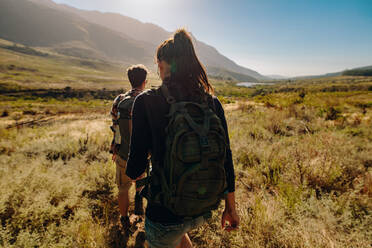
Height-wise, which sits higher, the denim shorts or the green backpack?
the green backpack

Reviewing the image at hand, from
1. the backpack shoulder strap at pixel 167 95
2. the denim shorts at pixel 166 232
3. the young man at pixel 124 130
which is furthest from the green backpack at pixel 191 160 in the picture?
the young man at pixel 124 130

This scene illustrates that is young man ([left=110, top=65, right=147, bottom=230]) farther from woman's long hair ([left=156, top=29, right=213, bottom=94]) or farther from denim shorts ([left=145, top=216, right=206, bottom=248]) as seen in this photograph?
denim shorts ([left=145, top=216, right=206, bottom=248])

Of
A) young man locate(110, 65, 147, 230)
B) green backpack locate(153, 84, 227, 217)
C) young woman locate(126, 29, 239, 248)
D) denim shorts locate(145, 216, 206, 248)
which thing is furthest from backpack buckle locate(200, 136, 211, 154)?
young man locate(110, 65, 147, 230)

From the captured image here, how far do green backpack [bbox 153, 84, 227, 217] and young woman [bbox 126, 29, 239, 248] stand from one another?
0.09m

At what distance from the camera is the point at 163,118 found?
1.13 metres

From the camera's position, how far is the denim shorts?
1164 mm

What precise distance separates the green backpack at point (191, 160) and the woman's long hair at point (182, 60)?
6.7 inches

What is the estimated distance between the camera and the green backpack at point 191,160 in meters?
0.99

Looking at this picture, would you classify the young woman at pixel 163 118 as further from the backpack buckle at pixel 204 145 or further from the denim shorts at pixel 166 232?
the backpack buckle at pixel 204 145

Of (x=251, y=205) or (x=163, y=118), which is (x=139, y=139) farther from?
(x=251, y=205)

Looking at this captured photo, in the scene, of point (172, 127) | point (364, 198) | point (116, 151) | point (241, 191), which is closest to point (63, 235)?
point (116, 151)

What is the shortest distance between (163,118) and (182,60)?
0.44 m

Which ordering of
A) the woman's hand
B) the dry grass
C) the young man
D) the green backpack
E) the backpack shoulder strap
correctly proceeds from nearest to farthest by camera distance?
the green backpack, the backpack shoulder strap, the woman's hand, the dry grass, the young man

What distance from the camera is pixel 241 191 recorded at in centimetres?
302
